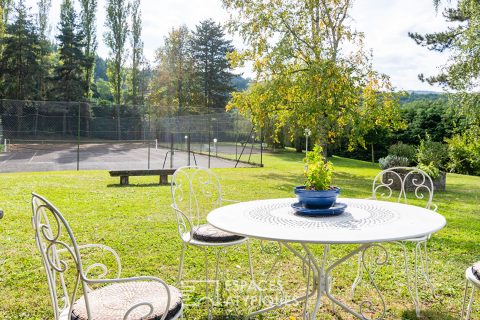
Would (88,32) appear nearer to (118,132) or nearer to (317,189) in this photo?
(118,132)

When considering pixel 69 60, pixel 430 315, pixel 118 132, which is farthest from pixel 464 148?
pixel 69 60

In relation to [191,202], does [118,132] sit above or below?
above

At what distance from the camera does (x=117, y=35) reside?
95.5 ft

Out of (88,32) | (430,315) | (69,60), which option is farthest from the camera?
(88,32)

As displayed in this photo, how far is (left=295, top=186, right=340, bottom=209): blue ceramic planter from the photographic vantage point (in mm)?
2113

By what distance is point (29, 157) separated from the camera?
1482 centimetres

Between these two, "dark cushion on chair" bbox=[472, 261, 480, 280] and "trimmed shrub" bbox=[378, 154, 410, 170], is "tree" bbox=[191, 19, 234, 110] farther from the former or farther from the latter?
"dark cushion on chair" bbox=[472, 261, 480, 280]

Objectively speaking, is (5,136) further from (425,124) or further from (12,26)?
(425,124)

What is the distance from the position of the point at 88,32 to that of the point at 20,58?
5527 millimetres

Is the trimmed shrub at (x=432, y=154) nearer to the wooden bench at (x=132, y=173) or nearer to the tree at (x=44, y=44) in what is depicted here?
the wooden bench at (x=132, y=173)

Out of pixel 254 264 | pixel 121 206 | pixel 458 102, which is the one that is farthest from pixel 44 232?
pixel 458 102

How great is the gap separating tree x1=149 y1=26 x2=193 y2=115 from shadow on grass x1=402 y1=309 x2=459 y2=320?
30.0 m

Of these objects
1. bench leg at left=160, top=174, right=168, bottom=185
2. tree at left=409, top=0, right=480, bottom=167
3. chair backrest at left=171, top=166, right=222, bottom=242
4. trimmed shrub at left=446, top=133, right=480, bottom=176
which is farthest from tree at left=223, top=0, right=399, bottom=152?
bench leg at left=160, top=174, right=168, bottom=185

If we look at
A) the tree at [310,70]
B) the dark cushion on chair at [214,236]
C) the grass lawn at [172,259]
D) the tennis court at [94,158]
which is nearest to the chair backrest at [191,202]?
the dark cushion on chair at [214,236]
